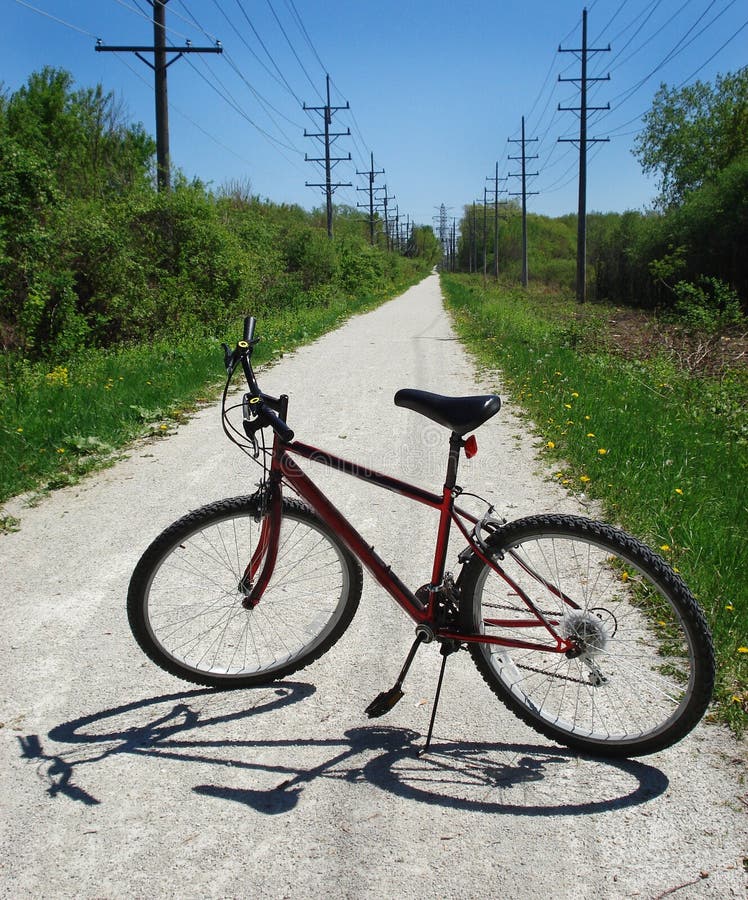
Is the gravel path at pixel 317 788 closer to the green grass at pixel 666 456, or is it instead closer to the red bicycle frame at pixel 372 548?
the red bicycle frame at pixel 372 548

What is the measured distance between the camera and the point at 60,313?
12766 millimetres

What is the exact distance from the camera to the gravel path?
2.26m

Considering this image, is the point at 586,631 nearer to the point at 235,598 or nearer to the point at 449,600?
the point at 449,600

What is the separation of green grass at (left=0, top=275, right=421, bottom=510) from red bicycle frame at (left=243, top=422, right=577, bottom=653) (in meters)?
3.01

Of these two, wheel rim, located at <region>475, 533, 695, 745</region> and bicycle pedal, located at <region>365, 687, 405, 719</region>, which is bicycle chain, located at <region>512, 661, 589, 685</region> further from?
bicycle pedal, located at <region>365, 687, 405, 719</region>

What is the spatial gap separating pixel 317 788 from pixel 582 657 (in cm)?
104

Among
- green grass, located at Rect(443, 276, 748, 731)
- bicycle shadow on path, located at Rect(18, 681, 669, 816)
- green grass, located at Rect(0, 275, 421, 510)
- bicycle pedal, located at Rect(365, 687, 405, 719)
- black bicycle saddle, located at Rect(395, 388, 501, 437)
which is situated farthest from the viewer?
green grass, located at Rect(0, 275, 421, 510)

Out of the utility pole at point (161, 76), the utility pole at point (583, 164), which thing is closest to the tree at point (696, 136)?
the utility pole at point (583, 164)

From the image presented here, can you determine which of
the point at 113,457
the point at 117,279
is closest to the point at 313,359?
the point at 117,279

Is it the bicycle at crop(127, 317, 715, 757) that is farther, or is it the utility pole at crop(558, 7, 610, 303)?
the utility pole at crop(558, 7, 610, 303)

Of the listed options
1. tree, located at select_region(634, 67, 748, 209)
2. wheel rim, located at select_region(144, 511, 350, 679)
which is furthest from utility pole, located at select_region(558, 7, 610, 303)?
wheel rim, located at select_region(144, 511, 350, 679)

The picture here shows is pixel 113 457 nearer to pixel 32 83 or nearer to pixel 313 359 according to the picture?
pixel 313 359

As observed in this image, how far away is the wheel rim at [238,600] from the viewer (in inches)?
123

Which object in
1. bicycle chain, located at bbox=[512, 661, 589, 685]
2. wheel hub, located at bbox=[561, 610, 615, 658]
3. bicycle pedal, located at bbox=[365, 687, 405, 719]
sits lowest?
bicycle pedal, located at bbox=[365, 687, 405, 719]
